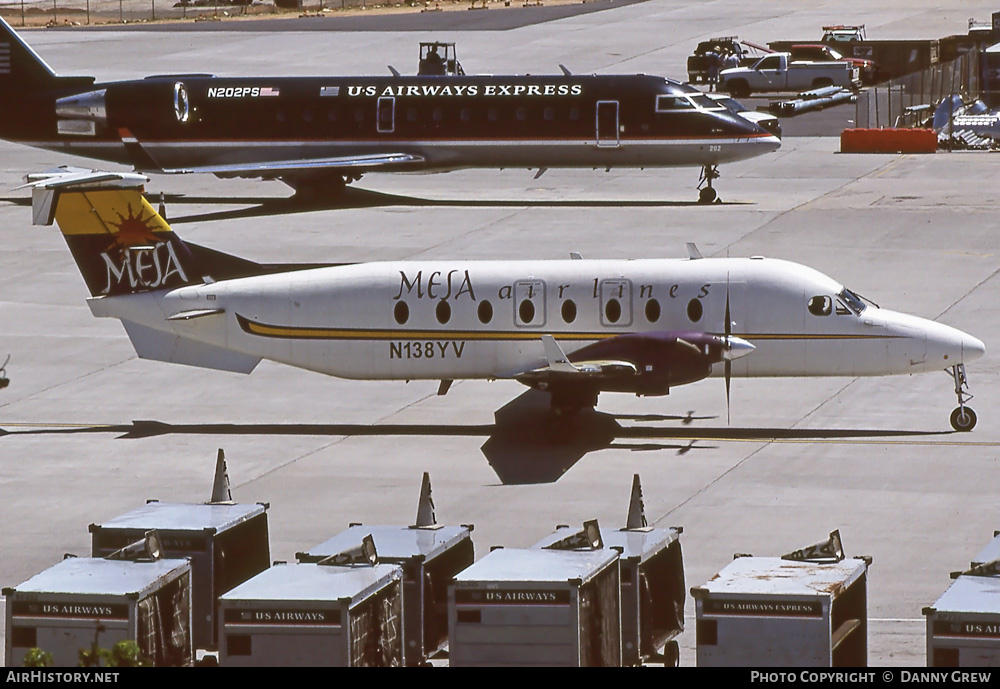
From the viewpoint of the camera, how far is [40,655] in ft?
41.3

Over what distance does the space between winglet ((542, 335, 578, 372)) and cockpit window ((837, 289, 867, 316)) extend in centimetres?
446

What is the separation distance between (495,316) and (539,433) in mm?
1979

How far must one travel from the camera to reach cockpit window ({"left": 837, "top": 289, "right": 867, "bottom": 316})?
28875mm

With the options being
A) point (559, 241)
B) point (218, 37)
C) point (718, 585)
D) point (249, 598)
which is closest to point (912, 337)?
point (718, 585)

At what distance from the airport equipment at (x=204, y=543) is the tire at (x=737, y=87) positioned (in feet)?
188

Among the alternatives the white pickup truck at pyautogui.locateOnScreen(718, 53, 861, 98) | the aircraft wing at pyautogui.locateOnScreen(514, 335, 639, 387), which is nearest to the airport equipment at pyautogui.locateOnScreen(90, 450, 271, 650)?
the aircraft wing at pyautogui.locateOnScreen(514, 335, 639, 387)

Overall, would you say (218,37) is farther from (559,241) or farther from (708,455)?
(708,455)

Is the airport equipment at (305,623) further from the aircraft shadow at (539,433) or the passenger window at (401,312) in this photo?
the passenger window at (401,312)

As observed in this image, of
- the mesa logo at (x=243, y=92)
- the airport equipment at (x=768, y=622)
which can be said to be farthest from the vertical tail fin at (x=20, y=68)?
the airport equipment at (x=768, y=622)

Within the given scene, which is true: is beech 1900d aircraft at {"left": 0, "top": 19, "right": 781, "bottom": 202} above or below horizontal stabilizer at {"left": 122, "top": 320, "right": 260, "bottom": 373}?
above

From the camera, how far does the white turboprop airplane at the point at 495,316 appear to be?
28641mm

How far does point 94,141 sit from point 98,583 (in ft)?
124

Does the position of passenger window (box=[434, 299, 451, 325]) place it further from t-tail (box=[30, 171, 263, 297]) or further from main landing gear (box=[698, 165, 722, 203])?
main landing gear (box=[698, 165, 722, 203])

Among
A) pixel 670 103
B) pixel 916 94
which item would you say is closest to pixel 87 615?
pixel 670 103
